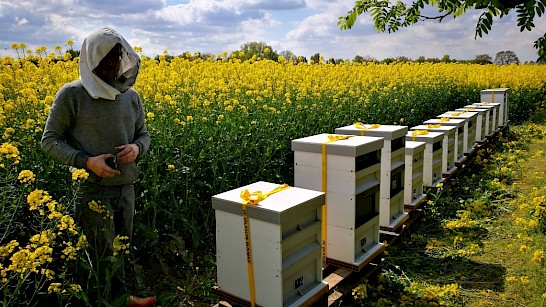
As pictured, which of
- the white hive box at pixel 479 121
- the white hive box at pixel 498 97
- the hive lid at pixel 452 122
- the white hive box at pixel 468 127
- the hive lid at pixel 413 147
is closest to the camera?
the hive lid at pixel 413 147

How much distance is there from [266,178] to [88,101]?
2.46m

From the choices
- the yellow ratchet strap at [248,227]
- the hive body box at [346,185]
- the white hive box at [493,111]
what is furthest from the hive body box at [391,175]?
the white hive box at [493,111]

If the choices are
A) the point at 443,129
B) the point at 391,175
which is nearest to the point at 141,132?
the point at 391,175

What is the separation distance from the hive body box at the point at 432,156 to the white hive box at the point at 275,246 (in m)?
2.83

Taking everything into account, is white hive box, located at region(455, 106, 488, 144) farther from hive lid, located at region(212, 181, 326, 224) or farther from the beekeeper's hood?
the beekeeper's hood

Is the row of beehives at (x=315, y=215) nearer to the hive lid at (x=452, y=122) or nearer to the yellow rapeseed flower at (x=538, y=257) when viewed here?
the yellow rapeseed flower at (x=538, y=257)

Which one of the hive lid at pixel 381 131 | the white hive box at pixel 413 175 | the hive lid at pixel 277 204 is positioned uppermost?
the hive lid at pixel 381 131

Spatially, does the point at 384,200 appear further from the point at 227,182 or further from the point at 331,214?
the point at 227,182

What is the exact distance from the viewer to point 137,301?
10.0 feet

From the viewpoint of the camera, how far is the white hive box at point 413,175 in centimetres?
486

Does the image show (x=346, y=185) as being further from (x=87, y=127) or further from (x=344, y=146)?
(x=87, y=127)

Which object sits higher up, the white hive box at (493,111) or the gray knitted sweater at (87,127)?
the gray knitted sweater at (87,127)

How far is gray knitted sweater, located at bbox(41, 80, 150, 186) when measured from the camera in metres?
2.64

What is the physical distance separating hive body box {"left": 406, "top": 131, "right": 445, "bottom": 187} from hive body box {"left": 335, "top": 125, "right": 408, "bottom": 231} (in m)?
1.01
